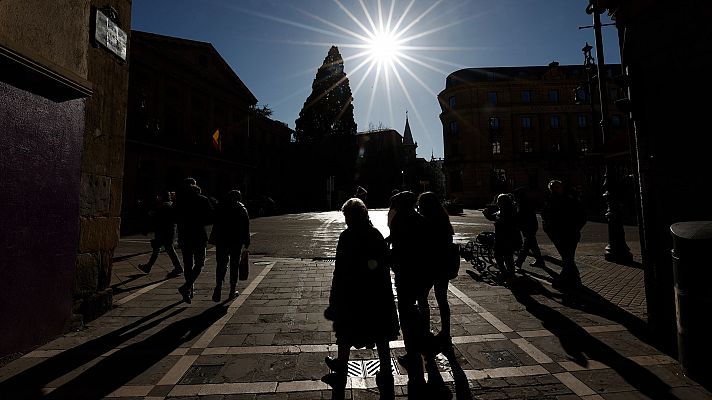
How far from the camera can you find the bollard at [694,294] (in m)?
2.70

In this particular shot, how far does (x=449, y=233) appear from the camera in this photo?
12.1ft

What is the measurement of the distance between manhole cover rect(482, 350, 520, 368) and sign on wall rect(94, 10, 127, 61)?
6.35 meters

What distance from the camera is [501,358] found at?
10.8 ft

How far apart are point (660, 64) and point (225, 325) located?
603 centimetres

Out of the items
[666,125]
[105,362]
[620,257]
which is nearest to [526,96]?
[620,257]

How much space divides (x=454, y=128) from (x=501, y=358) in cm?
4580

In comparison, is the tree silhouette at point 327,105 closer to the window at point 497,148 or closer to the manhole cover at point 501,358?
the window at point 497,148

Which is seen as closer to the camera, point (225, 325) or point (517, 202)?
point (225, 325)

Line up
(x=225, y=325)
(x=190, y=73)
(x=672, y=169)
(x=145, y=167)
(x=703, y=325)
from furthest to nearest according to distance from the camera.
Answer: (x=190, y=73)
(x=145, y=167)
(x=225, y=325)
(x=672, y=169)
(x=703, y=325)

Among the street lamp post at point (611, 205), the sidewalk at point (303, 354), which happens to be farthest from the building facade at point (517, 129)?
the sidewalk at point (303, 354)

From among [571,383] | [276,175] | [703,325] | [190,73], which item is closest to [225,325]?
[571,383]

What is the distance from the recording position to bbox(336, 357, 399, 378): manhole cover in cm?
306

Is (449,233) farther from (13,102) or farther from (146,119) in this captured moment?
(146,119)

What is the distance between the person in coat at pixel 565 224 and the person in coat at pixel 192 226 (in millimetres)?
5835
